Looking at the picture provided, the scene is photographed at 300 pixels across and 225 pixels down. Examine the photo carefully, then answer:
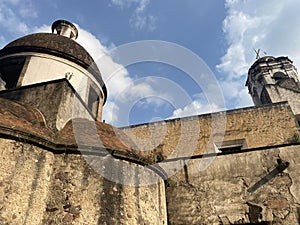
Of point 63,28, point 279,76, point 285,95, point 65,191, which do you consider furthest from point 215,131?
point 279,76

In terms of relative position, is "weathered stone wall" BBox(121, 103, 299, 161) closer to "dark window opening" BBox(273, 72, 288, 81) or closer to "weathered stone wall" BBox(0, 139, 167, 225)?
"weathered stone wall" BBox(0, 139, 167, 225)

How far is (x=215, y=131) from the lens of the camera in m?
12.3

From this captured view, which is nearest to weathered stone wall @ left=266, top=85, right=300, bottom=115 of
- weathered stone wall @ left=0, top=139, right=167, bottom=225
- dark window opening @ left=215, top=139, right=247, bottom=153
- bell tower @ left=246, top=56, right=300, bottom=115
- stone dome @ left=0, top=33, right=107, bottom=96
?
bell tower @ left=246, top=56, right=300, bottom=115

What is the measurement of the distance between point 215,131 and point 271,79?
39.0 ft

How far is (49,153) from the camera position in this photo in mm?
5828

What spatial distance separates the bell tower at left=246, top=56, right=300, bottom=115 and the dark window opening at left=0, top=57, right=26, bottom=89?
1591cm

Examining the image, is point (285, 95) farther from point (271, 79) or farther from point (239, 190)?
point (239, 190)

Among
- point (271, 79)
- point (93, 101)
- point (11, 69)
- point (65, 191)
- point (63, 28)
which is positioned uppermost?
point (271, 79)

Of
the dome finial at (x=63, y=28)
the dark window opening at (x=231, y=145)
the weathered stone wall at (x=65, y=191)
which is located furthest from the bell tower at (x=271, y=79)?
the weathered stone wall at (x=65, y=191)

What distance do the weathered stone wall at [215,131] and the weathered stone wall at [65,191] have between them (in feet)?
18.2

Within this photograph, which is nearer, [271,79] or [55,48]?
[55,48]

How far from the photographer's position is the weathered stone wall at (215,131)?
1161 centimetres

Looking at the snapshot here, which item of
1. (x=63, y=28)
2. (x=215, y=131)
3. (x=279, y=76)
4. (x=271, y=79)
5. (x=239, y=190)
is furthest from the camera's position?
(x=279, y=76)

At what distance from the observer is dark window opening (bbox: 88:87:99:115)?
11.5 meters
